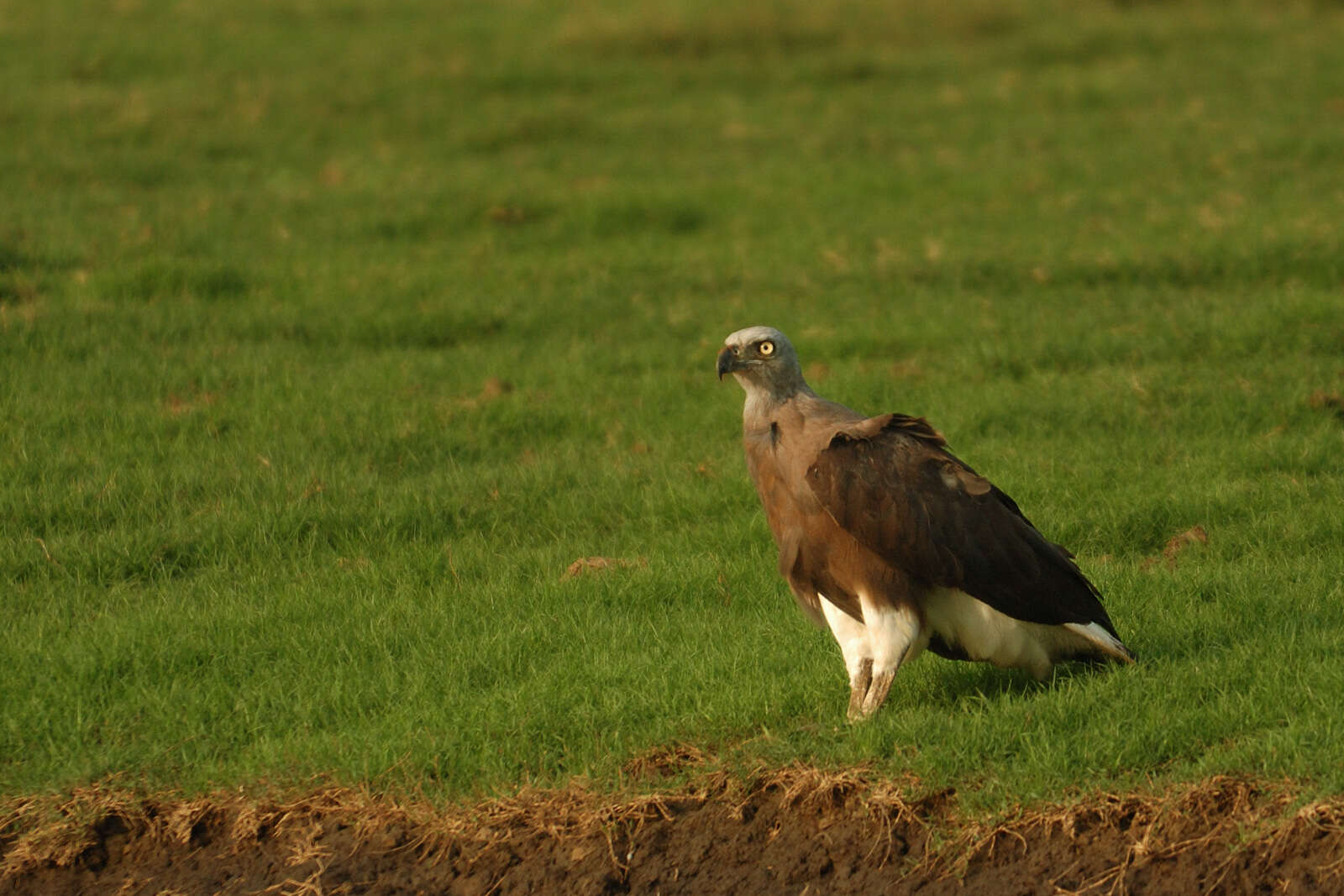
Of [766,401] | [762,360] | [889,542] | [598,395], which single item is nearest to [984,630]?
[889,542]

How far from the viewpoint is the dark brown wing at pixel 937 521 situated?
566 centimetres

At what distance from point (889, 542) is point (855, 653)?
54 centimetres

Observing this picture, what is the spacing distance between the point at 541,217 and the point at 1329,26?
1526cm

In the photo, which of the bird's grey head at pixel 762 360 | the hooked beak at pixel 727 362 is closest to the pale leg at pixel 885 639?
the bird's grey head at pixel 762 360

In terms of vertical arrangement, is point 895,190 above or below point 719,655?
above

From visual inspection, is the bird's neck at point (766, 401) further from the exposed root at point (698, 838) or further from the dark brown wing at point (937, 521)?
the exposed root at point (698, 838)

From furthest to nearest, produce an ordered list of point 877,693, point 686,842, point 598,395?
point 598,395 < point 877,693 < point 686,842

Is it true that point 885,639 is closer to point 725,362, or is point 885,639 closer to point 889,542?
point 889,542

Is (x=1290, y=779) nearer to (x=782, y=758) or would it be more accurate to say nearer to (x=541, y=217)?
(x=782, y=758)

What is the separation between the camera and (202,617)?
7.14m

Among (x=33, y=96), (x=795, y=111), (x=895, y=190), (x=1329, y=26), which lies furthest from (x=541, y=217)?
(x=1329, y=26)

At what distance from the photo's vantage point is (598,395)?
10203 mm

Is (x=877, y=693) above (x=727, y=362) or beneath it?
beneath

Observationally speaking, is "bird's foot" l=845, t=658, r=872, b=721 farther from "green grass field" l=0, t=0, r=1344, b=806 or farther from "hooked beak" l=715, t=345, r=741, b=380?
"hooked beak" l=715, t=345, r=741, b=380
